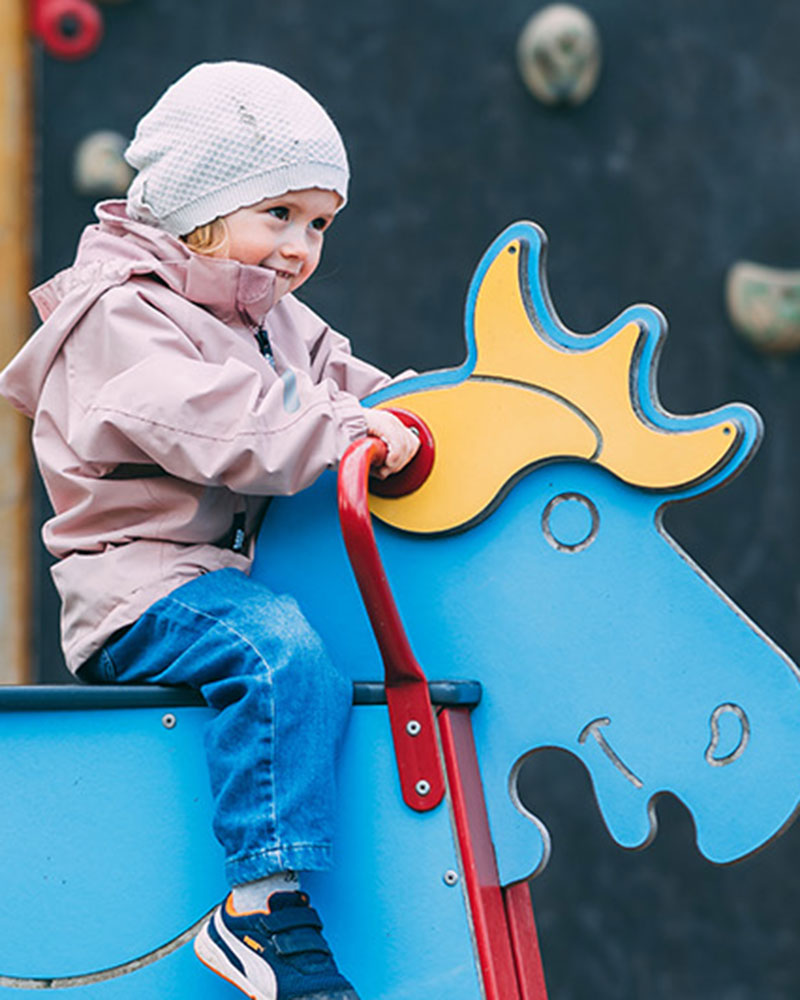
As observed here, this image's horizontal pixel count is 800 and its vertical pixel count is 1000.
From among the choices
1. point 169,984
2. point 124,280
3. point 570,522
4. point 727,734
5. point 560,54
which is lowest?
point 169,984

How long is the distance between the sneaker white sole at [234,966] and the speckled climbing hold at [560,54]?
2.23 metres

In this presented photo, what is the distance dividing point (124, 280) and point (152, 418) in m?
0.17

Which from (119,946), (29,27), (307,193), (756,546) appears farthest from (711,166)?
(119,946)

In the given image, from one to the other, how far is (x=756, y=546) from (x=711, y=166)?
30.8 inches

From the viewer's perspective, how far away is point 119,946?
4.92ft

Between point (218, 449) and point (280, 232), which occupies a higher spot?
point (280, 232)

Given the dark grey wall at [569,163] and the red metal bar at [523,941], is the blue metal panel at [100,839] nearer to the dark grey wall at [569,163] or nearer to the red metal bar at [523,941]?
the red metal bar at [523,941]

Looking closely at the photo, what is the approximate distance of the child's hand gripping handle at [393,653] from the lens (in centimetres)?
145

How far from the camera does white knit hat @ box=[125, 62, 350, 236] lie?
156 centimetres

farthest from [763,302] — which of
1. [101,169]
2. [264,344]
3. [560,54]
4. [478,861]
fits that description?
[478,861]

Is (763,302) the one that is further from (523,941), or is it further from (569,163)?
(523,941)

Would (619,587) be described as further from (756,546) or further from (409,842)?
(756,546)

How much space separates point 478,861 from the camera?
1.46m

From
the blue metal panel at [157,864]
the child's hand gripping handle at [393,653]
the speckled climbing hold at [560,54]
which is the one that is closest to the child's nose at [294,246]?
the child's hand gripping handle at [393,653]
